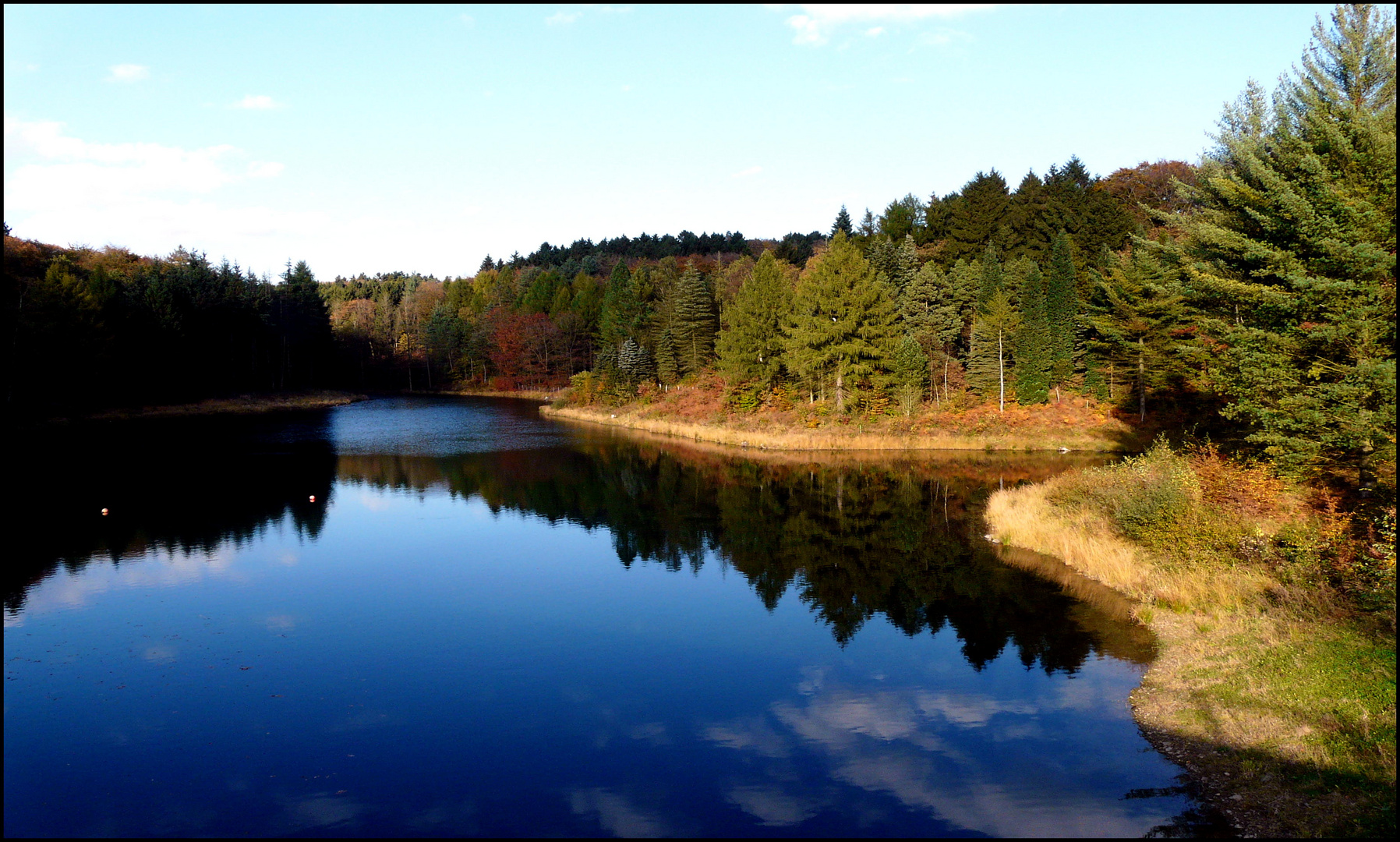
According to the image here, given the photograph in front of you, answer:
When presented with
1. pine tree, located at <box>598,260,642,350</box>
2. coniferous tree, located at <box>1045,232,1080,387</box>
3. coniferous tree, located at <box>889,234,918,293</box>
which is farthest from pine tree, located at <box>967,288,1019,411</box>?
pine tree, located at <box>598,260,642,350</box>

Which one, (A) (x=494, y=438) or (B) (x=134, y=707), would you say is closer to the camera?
(B) (x=134, y=707)

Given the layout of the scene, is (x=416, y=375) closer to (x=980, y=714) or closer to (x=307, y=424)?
(x=307, y=424)

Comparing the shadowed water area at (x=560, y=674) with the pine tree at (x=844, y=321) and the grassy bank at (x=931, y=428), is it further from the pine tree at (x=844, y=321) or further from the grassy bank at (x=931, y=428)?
the pine tree at (x=844, y=321)

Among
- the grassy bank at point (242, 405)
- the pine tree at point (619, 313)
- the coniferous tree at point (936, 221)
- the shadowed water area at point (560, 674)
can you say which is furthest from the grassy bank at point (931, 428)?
the grassy bank at point (242, 405)

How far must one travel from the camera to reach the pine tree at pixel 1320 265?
15430 mm

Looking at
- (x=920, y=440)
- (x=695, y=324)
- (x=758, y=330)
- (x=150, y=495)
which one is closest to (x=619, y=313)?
(x=695, y=324)

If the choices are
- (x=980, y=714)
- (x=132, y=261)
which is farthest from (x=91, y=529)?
(x=132, y=261)

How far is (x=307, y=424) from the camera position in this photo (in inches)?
2586

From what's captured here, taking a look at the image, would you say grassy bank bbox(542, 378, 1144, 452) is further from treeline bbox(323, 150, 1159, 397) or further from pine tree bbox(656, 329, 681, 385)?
pine tree bbox(656, 329, 681, 385)

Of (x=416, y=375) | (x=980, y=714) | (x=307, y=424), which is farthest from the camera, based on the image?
(x=416, y=375)

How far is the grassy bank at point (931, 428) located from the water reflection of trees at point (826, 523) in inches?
138

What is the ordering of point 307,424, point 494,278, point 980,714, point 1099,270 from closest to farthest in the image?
point 980,714 → point 1099,270 → point 307,424 → point 494,278

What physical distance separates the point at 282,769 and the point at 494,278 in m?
131

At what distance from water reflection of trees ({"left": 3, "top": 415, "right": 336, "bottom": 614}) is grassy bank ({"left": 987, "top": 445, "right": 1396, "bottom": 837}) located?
77.5 ft
